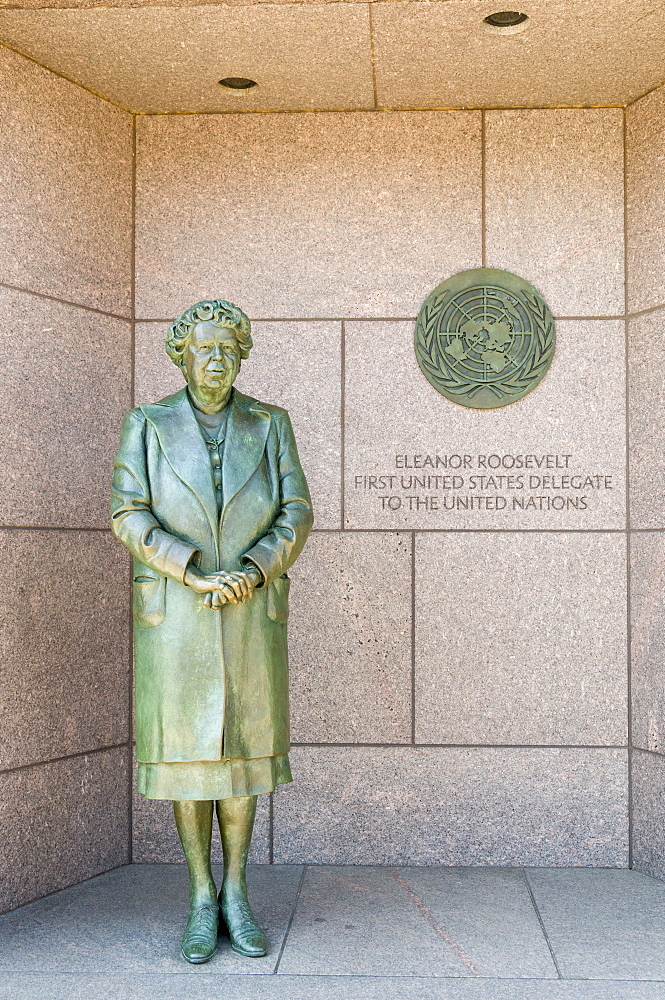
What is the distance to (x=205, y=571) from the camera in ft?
12.8

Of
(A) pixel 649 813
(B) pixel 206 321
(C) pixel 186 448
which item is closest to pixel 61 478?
(C) pixel 186 448

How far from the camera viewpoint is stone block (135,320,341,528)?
539 centimetres

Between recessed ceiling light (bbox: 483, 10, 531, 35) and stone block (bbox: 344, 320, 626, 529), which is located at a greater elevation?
recessed ceiling light (bbox: 483, 10, 531, 35)

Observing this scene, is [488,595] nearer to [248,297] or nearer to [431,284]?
[431,284]

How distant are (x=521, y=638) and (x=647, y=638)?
2.13ft

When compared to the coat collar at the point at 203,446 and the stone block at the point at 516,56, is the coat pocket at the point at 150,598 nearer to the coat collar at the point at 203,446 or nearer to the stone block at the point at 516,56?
the coat collar at the point at 203,446

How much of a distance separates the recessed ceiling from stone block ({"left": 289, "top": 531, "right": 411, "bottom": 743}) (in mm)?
2386

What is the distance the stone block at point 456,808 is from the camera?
17.1 ft

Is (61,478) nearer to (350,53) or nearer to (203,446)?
(203,446)

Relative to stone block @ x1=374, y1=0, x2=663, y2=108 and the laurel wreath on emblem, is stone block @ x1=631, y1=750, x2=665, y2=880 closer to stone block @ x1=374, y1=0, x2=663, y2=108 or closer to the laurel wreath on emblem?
the laurel wreath on emblem

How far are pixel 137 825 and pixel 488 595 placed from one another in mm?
2283

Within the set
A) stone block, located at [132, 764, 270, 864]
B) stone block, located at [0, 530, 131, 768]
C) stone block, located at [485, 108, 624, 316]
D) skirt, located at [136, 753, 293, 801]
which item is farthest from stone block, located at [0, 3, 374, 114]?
stone block, located at [132, 764, 270, 864]

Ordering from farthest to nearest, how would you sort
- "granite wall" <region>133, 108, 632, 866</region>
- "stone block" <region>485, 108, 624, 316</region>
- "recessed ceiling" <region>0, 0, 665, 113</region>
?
"stone block" <region>485, 108, 624, 316</region> < "granite wall" <region>133, 108, 632, 866</region> < "recessed ceiling" <region>0, 0, 665, 113</region>

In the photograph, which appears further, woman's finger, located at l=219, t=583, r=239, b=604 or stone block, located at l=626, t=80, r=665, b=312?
stone block, located at l=626, t=80, r=665, b=312
